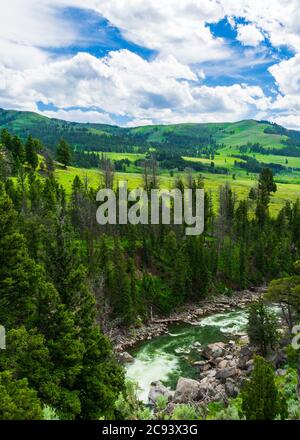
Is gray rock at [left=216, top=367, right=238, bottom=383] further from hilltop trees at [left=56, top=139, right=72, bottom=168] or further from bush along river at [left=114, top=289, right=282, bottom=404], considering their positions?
hilltop trees at [left=56, top=139, right=72, bottom=168]

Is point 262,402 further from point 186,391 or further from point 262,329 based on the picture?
point 262,329

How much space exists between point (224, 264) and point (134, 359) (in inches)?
1923

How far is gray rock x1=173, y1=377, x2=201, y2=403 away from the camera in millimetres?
42094

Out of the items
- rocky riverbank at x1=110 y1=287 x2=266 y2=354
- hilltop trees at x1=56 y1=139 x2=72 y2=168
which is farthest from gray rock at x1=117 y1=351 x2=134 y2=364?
hilltop trees at x1=56 y1=139 x2=72 y2=168

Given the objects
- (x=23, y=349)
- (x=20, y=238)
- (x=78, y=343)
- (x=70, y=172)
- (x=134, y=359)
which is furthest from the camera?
(x=70, y=172)

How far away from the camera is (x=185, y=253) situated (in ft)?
297

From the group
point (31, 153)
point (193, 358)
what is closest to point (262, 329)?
point (193, 358)

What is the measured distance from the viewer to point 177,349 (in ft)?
202

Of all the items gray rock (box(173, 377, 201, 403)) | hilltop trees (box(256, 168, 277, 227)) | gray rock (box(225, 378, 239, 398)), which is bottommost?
gray rock (box(173, 377, 201, 403))

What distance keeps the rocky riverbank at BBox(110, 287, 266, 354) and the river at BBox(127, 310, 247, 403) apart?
167 centimetres

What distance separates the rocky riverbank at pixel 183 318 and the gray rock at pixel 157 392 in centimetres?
854

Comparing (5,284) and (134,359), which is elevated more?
(5,284)

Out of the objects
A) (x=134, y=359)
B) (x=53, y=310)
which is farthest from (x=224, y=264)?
(x=53, y=310)
